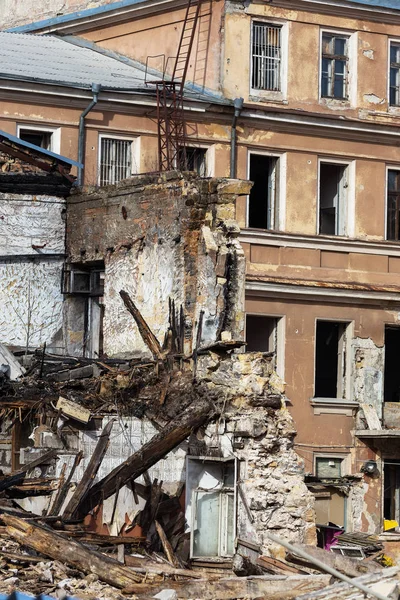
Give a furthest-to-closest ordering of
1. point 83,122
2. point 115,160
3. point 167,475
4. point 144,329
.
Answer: point 115,160, point 83,122, point 144,329, point 167,475

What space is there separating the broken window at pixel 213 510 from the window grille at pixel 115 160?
352 inches

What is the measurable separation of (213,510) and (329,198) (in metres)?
11.9

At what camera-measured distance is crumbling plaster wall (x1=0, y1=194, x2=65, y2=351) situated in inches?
857

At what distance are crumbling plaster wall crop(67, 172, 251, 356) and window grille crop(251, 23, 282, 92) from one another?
24.5 feet

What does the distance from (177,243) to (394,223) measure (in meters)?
10.1

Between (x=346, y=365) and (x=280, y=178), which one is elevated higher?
(x=280, y=178)

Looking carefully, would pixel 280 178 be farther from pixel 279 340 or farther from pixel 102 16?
pixel 102 16

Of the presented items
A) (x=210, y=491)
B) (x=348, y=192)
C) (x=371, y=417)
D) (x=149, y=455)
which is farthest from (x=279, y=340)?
(x=149, y=455)

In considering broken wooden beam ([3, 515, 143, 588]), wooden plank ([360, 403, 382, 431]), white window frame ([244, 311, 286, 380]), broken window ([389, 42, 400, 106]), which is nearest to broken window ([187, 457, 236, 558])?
broken wooden beam ([3, 515, 143, 588])

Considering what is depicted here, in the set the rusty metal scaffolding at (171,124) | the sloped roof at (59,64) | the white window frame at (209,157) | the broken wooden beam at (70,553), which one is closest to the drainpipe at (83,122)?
the sloped roof at (59,64)

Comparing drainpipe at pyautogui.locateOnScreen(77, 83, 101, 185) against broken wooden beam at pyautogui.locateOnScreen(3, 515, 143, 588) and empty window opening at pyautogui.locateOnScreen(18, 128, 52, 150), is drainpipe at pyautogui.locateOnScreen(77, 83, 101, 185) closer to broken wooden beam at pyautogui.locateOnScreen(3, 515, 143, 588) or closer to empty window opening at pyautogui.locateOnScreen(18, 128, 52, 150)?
empty window opening at pyautogui.locateOnScreen(18, 128, 52, 150)

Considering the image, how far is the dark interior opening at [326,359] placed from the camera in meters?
28.0

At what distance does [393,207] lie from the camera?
29219mm

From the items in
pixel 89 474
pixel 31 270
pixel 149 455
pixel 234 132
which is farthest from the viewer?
pixel 234 132
